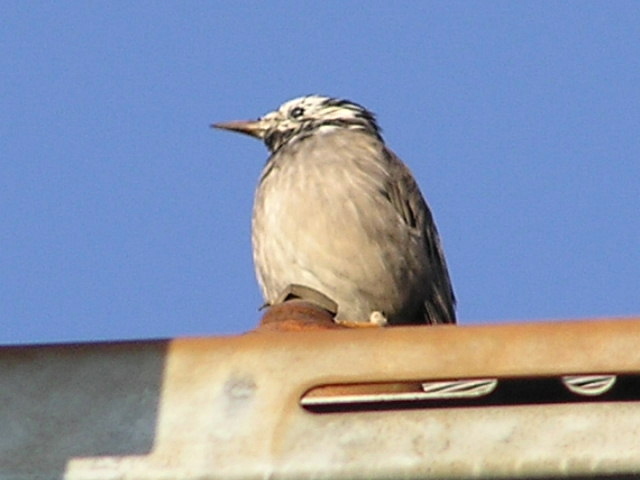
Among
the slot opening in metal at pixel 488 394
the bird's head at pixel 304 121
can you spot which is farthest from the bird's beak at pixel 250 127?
the slot opening in metal at pixel 488 394

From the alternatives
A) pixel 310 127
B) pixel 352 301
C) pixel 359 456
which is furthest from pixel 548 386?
pixel 310 127

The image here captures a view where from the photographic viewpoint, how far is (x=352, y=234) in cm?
823

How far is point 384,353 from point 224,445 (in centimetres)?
30

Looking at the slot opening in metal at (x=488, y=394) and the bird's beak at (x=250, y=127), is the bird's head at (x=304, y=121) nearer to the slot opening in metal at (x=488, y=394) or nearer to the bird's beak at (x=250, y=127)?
the bird's beak at (x=250, y=127)

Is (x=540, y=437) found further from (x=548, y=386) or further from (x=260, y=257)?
(x=260, y=257)

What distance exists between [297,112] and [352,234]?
179cm

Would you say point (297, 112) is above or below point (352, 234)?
above

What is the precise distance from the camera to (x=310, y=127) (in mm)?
9586

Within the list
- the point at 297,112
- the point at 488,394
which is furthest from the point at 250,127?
the point at 488,394

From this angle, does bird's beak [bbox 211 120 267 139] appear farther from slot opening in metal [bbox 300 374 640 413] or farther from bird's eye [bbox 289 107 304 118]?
slot opening in metal [bbox 300 374 640 413]

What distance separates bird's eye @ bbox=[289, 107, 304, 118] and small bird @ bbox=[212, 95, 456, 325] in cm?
66

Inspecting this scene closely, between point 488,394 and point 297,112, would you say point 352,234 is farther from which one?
point 488,394

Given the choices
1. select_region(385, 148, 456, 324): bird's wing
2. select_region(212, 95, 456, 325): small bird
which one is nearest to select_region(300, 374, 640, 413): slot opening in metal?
select_region(212, 95, 456, 325): small bird

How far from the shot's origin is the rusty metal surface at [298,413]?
98.3 inches
